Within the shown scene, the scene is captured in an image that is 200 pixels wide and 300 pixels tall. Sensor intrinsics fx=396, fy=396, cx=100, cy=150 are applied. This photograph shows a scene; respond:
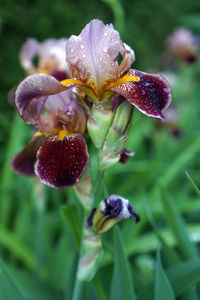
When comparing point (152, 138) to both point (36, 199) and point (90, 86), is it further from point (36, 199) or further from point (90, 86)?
point (90, 86)

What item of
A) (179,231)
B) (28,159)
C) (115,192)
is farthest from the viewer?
(115,192)

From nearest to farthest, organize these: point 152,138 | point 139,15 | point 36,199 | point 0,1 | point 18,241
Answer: point 36,199 < point 18,241 < point 0,1 < point 152,138 < point 139,15

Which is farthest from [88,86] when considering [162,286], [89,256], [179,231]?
[179,231]

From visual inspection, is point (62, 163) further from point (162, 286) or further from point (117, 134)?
point (162, 286)

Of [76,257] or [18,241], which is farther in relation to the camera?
[18,241]

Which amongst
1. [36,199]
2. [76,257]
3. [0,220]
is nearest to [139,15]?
[0,220]

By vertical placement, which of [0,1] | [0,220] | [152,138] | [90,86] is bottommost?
[152,138]
